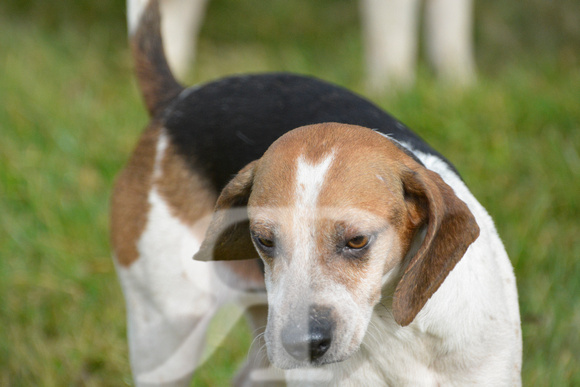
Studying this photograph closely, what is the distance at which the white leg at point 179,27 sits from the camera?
6.29 meters

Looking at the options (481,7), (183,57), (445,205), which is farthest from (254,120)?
(481,7)

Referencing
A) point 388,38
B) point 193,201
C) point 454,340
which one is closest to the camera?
point 454,340

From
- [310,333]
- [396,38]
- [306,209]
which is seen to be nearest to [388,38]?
[396,38]

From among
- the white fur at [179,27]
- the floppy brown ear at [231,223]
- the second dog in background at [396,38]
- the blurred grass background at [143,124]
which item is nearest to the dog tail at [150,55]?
the floppy brown ear at [231,223]

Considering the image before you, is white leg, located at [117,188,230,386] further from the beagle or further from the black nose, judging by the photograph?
the black nose

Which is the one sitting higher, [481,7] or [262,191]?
[262,191]

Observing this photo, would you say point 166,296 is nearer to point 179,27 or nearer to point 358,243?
point 358,243

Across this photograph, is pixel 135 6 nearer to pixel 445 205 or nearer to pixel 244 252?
pixel 244 252

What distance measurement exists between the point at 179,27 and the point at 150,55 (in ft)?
9.95

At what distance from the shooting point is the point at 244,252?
2.64 m

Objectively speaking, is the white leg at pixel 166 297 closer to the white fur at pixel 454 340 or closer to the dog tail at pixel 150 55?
the dog tail at pixel 150 55

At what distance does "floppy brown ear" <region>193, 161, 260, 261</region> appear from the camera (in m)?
2.41

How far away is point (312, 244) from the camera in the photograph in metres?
2.13

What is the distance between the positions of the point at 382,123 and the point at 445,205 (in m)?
0.65
